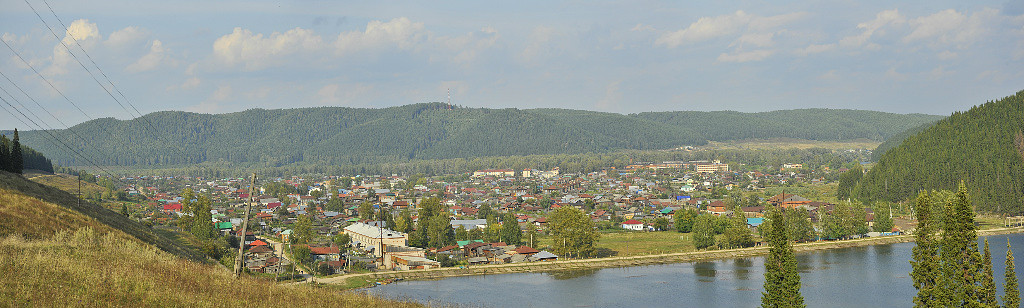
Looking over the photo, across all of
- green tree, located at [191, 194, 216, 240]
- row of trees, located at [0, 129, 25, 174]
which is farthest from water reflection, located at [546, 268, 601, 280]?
row of trees, located at [0, 129, 25, 174]

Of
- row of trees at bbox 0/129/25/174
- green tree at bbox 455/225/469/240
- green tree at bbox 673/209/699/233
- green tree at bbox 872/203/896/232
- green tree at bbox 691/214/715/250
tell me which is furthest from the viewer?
green tree at bbox 673/209/699/233

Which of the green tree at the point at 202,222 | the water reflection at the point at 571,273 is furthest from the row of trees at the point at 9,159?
the water reflection at the point at 571,273

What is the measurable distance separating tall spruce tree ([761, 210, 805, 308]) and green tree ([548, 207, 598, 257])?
2550cm

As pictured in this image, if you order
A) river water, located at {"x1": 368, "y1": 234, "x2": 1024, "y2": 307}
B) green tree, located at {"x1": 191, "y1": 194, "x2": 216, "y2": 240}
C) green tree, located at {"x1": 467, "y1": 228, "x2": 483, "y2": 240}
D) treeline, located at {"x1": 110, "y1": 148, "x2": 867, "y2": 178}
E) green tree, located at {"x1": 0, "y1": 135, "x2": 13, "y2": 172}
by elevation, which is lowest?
river water, located at {"x1": 368, "y1": 234, "x2": 1024, "y2": 307}

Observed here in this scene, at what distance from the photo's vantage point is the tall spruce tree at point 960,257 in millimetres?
→ 21047

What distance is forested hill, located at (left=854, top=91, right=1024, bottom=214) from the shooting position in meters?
74.2

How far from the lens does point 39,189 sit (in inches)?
1141

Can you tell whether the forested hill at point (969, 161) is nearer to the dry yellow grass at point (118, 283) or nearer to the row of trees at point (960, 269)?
the row of trees at point (960, 269)

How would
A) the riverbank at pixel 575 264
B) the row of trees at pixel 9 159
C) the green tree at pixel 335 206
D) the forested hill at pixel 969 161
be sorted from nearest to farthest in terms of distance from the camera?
1. the row of trees at pixel 9 159
2. the riverbank at pixel 575 264
3. the forested hill at pixel 969 161
4. the green tree at pixel 335 206

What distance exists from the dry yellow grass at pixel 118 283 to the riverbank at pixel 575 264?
75.6ft

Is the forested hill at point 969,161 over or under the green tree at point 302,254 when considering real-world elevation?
over

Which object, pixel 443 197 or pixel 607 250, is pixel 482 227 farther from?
pixel 443 197

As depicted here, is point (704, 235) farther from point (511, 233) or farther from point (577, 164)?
point (577, 164)

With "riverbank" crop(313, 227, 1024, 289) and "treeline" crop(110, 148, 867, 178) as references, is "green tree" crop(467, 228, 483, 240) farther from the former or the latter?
"treeline" crop(110, 148, 867, 178)
